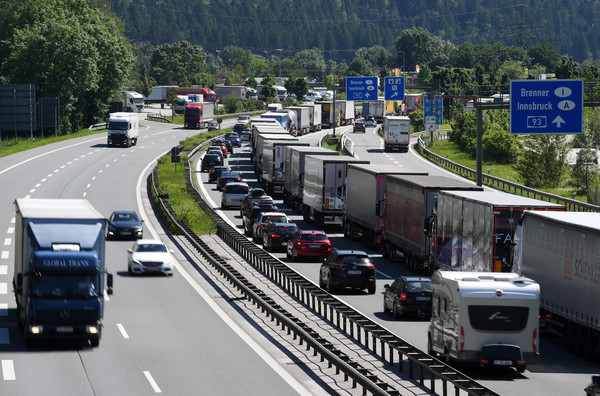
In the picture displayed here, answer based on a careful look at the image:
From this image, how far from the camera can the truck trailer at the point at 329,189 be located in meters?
53.8

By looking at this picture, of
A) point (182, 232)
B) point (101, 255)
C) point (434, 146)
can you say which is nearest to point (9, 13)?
point (434, 146)

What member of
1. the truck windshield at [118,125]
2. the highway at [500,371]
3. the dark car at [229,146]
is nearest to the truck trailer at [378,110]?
the dark car at [229,146]

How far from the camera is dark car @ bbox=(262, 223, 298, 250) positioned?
156 feet

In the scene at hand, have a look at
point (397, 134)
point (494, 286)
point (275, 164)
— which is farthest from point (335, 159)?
point (397, 134)

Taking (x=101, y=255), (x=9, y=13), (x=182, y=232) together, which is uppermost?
(x=9, y=13)

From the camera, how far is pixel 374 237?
157ft

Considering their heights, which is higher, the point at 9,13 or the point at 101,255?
the point at 9,13

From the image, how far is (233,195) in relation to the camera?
213 feet

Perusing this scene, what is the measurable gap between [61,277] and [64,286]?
221mm

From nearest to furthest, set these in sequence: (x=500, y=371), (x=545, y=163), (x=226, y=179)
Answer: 1. (x=500, y=371)
2. (x=226, y=179)
3. (x=545, y=163)

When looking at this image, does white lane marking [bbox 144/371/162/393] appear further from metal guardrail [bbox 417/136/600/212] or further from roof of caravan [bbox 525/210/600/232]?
metal guardrail [bbox 417/136/600/212]

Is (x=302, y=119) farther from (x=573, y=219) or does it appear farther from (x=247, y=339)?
(x=573, y=219)

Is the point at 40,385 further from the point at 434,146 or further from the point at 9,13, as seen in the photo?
the point at 9,13

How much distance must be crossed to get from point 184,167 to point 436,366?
61819 millimetres
